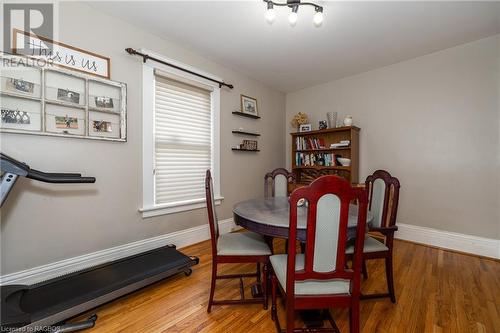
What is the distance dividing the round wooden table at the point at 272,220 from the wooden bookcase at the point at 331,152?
1.92 meters

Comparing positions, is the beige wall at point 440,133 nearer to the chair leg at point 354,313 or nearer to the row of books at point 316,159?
the row of books at point 316,159

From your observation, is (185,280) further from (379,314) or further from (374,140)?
(374,140)

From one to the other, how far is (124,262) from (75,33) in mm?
2205

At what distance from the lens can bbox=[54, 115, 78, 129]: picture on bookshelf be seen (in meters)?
1.95

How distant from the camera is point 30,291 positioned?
1.59 meters

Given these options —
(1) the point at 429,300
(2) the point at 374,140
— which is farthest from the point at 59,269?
(2) the point at 374,140

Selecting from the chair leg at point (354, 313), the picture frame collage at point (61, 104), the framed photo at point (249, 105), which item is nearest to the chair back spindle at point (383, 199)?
the chair leg at point (354, 313)

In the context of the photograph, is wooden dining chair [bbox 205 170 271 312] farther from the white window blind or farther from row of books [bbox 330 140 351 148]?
row of books [bbox 330 140 351 148]

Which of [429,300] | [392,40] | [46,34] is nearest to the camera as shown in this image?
[429,300]

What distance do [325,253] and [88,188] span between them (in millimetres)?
2231

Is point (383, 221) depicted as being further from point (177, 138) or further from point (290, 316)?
point (177, 138)

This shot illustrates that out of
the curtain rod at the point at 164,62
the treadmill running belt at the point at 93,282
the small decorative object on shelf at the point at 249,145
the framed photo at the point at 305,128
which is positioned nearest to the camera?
the treadmill running belt at the point at 93,282

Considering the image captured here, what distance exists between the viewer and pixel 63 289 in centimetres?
164

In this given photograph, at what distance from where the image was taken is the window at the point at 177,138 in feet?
8.41
